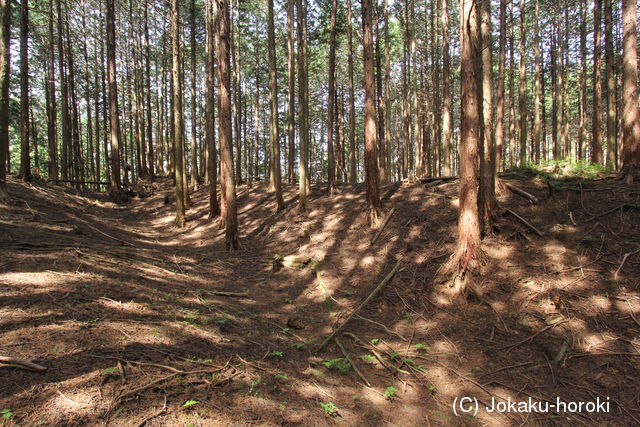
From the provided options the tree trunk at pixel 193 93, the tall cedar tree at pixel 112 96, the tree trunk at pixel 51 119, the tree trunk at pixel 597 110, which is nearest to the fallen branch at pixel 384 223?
the tree trunk at pixel 597 110

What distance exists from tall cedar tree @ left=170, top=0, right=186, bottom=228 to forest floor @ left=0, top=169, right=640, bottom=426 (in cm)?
426

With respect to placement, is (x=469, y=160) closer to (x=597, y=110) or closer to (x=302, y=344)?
(x=302, y=344)

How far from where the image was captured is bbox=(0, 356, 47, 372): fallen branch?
8.98 feet

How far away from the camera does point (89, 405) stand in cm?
258

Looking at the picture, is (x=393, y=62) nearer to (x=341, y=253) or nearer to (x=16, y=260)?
(x=341, y=253)

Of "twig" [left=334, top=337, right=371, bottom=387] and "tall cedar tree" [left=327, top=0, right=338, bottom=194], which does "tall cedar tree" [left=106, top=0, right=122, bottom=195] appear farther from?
"twig" [left=334, top=337, right=371, bottom=387]

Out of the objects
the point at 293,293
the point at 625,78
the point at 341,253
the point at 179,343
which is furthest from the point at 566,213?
the point at 179,343

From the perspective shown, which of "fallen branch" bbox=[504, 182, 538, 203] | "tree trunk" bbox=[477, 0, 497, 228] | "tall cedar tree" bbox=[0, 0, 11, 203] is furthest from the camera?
"tall cedar tree" bbox=[0, 0, 11, 203]

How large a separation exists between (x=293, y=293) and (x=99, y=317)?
177 inches

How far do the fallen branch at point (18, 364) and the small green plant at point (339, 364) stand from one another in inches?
132

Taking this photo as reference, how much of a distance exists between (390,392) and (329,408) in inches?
41.6

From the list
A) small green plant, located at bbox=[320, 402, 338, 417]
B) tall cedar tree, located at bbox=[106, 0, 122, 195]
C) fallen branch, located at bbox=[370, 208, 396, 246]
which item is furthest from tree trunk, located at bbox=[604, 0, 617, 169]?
tall cedar tree, located at bbox=[106, 0, 122, 195]

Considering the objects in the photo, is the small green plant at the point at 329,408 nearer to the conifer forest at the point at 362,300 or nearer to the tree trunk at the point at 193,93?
the conifer forest at the point at 362,300

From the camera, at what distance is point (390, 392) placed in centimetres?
422
